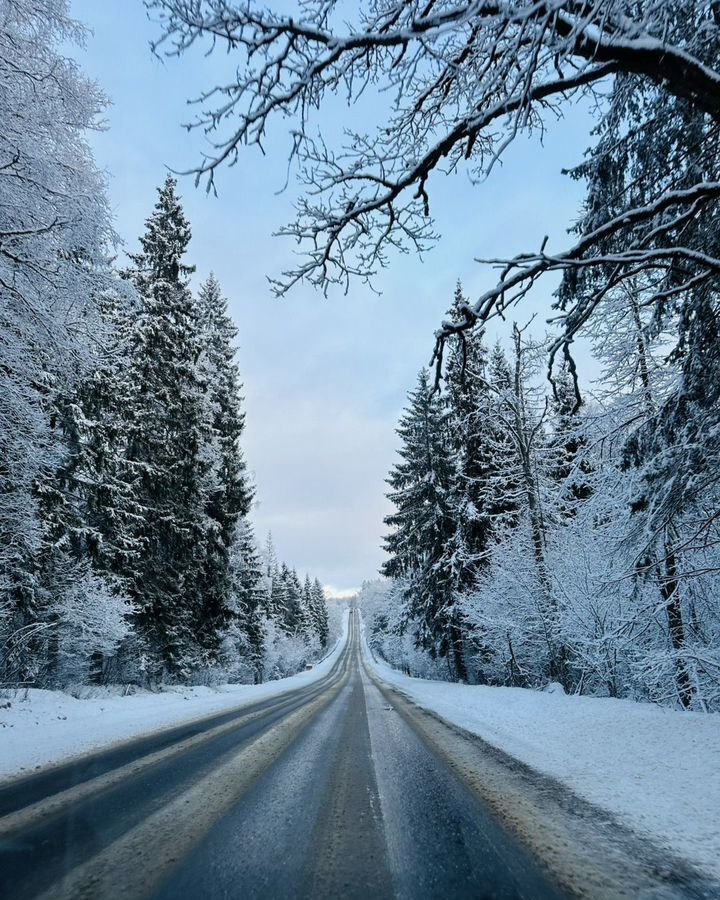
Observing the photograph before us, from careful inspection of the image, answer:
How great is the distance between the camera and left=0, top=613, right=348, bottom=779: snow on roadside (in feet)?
18.0

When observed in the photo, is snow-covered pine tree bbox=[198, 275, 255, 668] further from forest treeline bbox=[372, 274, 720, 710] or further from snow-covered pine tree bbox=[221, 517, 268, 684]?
forest treeline bbox=[372, 274, 720, 710]

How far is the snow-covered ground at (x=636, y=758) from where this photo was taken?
2869 millimetres

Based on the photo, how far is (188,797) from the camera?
11.5ft

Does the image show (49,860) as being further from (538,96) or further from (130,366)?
(130,366)

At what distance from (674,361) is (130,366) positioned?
15140 millimetres

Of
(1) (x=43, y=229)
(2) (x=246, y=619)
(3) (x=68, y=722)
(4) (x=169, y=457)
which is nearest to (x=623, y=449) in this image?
(1) (x=43, y=229)

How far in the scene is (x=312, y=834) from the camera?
9.07 feet

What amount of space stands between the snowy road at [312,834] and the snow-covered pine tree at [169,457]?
11709 mm

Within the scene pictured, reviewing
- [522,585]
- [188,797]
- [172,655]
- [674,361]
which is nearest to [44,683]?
[172,655]

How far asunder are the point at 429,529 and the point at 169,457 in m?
11.7

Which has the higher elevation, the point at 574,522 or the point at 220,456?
the point at 220,456

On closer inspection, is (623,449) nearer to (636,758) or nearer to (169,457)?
(636,758)

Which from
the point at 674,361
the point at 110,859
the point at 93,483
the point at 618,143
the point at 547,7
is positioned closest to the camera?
the point at 110,859

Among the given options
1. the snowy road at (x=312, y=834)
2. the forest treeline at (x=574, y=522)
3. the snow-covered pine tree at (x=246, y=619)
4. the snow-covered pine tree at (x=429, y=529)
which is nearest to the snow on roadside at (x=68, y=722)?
the snowy road at (x=312, y=834)
